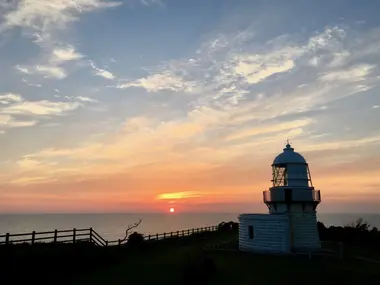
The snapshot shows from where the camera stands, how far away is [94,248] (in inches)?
947

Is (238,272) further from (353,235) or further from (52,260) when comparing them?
(353,235)

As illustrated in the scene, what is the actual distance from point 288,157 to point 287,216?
16.3ft

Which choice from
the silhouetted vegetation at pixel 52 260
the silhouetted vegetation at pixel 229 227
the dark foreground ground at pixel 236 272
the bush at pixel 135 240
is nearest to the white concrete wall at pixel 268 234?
the dark foreground ground at pixel 236 272

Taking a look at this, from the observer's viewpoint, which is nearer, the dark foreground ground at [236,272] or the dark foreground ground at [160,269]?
the dark foreground ground at [160,269]

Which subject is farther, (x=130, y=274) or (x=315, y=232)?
(x=315, y=232)

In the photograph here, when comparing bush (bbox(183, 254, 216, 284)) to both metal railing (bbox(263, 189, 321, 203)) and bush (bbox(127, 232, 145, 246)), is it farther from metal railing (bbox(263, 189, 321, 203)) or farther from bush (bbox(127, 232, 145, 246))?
metal railing (bbox(263, 189, 321, 203))

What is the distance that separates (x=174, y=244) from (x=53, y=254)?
16661 millimetres

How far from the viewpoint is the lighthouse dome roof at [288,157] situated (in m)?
31.6

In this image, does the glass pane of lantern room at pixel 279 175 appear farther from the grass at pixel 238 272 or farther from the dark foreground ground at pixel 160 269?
the dark foreground ground at pixel 160 269

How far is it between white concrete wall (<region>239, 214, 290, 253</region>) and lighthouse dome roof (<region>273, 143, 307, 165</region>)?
4.70m

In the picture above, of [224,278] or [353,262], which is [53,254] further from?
[353,262]

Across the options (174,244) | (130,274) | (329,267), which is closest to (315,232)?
(329,267)

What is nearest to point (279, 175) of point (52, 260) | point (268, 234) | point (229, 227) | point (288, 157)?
point (288, 157)

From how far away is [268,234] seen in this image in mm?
29609
